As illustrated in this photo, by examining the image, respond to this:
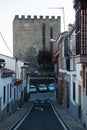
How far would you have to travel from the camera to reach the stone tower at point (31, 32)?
9462cm

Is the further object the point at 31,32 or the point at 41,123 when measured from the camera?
the point at 31,32

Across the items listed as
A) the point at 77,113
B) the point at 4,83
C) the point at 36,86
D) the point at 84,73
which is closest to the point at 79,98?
the point at 77,113

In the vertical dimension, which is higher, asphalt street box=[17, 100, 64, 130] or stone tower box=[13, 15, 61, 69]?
stone tower box=[13, 15, 61, 69]

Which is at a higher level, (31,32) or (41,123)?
(31,32)

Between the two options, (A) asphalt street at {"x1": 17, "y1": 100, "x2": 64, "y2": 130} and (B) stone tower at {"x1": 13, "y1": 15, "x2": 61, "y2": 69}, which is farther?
(B) stone tower at {"x1": 13, "y1": 15, "x2": 61, "y2": 69}

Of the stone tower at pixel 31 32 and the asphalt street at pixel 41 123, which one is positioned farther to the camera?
the stone tower at pixel 31 32

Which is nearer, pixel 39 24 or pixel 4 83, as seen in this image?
pixel 4 83

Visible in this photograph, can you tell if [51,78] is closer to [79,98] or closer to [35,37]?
[35,37]

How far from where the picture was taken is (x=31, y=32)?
312 feet

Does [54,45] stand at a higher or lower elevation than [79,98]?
higher

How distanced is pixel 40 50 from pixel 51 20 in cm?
659

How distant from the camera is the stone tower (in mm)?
94625

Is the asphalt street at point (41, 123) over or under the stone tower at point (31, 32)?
under

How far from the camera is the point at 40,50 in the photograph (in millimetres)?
96250
